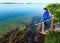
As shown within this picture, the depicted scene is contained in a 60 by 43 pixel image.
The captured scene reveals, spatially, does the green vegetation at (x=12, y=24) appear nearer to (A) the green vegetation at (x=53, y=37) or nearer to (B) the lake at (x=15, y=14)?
(B) the lake at (x=15, y=14)

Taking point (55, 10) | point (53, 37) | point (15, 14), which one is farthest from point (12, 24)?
point (53, 37)

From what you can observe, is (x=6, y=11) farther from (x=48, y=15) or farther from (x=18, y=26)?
(x=48, y=15)

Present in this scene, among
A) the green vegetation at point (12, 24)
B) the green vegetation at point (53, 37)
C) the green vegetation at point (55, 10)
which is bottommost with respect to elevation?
the green vegetation at point (12, 24)

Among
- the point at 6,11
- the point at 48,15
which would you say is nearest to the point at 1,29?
the point at 6,11

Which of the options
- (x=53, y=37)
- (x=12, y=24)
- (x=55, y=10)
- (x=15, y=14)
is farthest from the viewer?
(x=15, y=14)

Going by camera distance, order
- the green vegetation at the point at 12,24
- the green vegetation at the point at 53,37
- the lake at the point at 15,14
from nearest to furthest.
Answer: the green vegetation at the point at 53,37
the green vegetation at the point at 12,24
the lake at the point at 15,14

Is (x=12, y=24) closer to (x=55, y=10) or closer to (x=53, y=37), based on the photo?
(x=55, y=10)

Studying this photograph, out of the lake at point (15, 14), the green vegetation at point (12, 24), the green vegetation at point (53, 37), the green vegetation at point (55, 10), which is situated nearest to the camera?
the green vegetation at point (53, 37)

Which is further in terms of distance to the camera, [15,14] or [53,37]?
[15,14]

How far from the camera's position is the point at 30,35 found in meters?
7.34

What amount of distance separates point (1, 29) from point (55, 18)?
261 cm

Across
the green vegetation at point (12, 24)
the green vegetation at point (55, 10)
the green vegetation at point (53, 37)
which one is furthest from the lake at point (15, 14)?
the green vegetation at point (53, 37)

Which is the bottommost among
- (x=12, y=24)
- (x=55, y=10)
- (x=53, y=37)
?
(x=12, y=24)

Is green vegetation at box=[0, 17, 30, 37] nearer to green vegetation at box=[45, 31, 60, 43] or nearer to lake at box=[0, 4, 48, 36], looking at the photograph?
lake at box=[0, 4, 48, 36]
